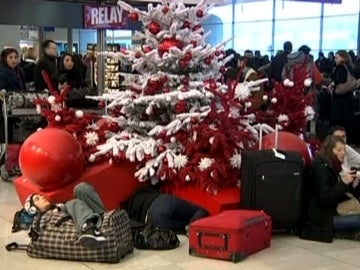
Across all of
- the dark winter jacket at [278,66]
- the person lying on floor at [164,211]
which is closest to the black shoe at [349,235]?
the person lying on floor at [164,211]

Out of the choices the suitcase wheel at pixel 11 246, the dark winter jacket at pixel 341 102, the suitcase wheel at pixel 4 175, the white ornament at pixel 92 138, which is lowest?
the suitcase wheel at pixel 11 246

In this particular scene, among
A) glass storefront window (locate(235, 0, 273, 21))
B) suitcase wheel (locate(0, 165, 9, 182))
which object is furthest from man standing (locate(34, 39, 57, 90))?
glass storefront window (locate(235, 0, 273, 21))

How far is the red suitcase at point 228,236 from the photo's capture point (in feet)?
16.4

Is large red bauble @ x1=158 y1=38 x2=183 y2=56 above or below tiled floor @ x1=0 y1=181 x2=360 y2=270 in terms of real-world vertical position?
above

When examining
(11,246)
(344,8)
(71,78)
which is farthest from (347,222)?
(344,8)

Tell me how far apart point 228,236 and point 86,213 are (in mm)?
1055

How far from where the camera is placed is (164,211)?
5672 mm

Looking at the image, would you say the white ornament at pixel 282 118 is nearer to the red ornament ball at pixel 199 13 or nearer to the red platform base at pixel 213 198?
the red platform base at pixel 213 198

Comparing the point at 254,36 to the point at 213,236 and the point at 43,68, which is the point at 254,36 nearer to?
the point at 43,68

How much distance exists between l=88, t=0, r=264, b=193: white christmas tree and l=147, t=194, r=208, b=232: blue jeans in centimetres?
25

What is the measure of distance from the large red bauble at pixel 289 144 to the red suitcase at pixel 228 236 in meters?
1.04

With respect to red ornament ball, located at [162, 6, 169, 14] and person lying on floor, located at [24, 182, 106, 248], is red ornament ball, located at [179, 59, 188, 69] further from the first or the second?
person lying on floor, located at [24, 182, 106, 248]

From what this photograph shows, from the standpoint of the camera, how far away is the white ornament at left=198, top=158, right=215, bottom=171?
19.5 ft

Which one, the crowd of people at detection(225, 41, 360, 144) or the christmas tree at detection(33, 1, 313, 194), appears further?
the crowd of people at detection(225, 41, 360, 144)
